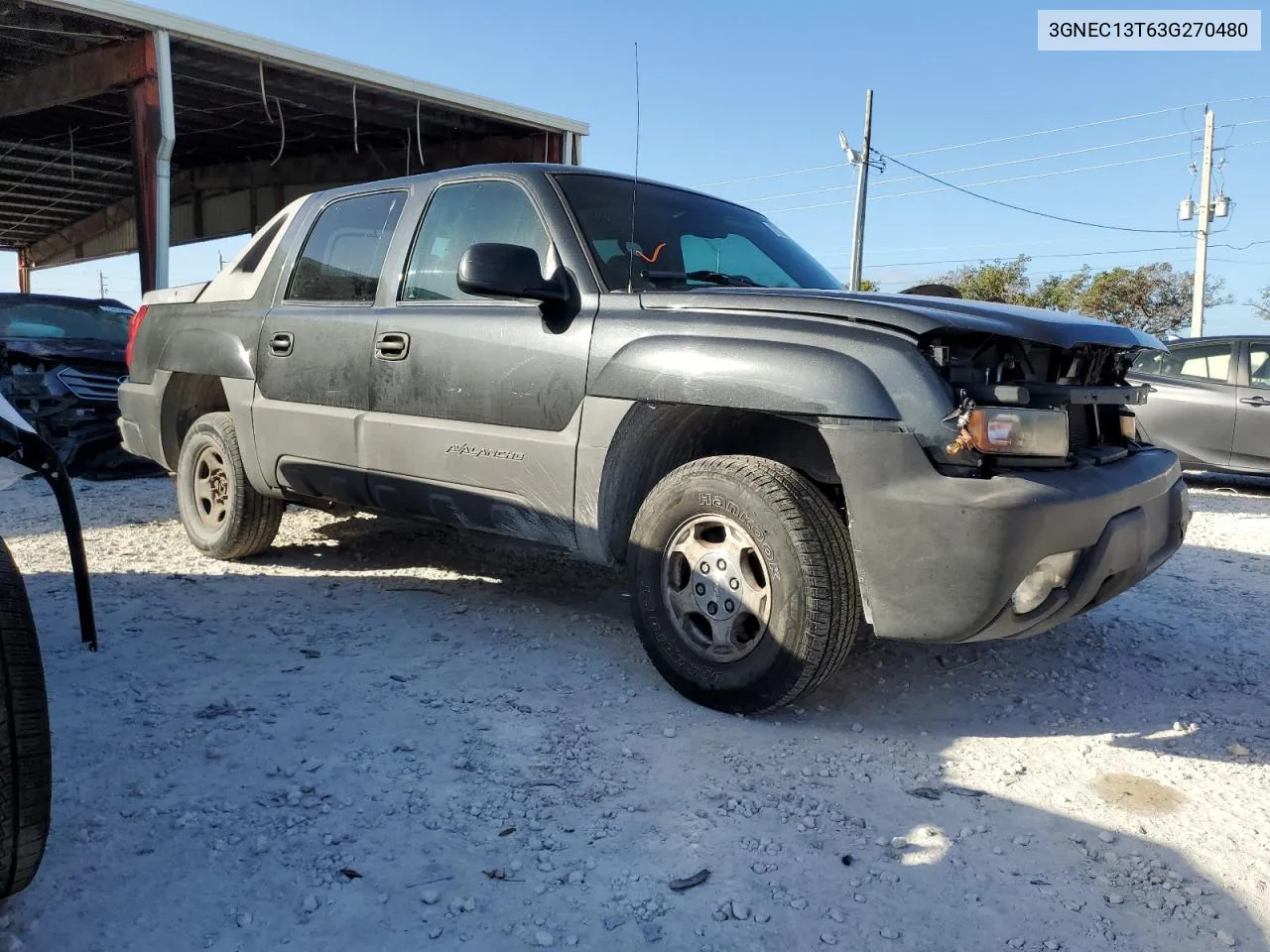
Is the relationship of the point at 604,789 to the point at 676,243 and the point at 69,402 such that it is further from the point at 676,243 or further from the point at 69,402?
the point at 69,402

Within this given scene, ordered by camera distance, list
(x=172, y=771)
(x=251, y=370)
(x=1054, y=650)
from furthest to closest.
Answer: (x=251, y=370) < (x=1054, y=650) < (x=172, y=771)

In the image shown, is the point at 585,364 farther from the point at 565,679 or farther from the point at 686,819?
the point at 686,819

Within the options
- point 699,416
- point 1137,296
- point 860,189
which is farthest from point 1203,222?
point 699,416

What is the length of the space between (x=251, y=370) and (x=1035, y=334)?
3.45 metres

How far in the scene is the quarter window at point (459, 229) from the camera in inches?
143

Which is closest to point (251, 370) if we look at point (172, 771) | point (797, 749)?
point (172, 771)

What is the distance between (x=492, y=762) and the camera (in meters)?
2.70

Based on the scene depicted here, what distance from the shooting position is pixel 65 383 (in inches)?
297

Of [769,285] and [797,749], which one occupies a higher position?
[769,285]

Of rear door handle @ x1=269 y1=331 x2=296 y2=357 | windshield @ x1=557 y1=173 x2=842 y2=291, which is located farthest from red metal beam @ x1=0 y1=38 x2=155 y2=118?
windshield @ x1=557 y1=173 x2=842 y2=291

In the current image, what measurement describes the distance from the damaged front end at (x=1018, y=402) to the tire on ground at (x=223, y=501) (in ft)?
11.1

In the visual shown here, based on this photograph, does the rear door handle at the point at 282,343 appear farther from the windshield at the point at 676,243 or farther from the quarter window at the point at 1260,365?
the quarter window at the point at 1260,365

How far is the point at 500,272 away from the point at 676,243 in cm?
86

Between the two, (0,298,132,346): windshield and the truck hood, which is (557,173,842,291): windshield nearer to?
the truck hood
